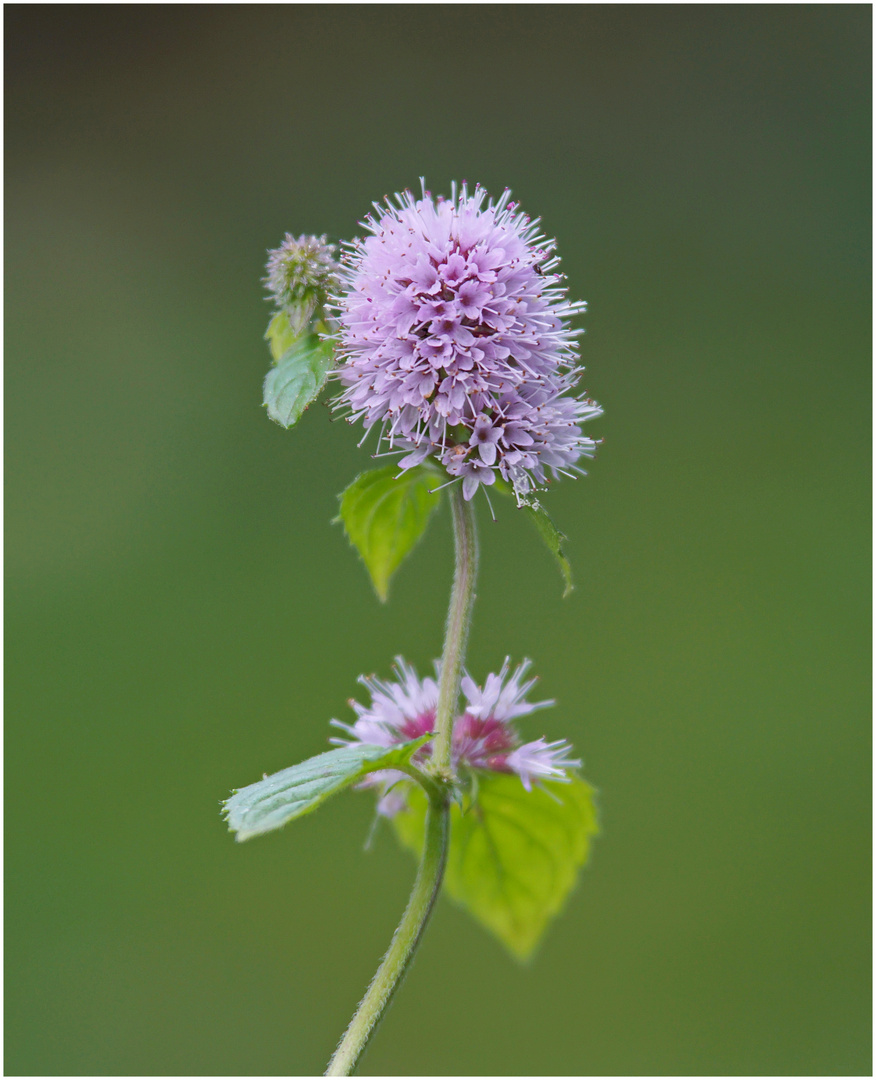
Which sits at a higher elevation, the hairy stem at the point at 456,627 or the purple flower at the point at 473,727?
the hairy stem at the point at 456,627

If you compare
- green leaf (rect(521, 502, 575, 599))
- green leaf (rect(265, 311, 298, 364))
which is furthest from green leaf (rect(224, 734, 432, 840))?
green leaf (rect(265, 311, 298, 364))

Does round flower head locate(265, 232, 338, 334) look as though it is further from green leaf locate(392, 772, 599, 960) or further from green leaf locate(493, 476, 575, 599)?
green leaf locate(392, 772, 599, 960)

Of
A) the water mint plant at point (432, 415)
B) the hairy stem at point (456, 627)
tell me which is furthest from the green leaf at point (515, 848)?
the hairy stem at point (456, 627)

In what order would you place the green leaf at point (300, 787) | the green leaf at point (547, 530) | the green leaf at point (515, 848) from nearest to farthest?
the green leaf at point (300, 787) → the green leaf at point (547, 530) → the green leaf at point (515, 848)

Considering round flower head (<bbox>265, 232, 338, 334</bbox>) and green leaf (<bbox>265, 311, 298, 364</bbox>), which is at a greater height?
round flower head (<bbox>265, 232, 338, 334</bbox>)

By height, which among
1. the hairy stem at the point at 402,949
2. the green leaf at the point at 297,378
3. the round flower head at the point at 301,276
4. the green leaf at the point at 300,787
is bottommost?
the hairy stem at the point at 402,949

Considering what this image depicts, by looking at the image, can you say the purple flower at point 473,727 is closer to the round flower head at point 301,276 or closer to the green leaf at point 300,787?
the green leaf at point 300,787
